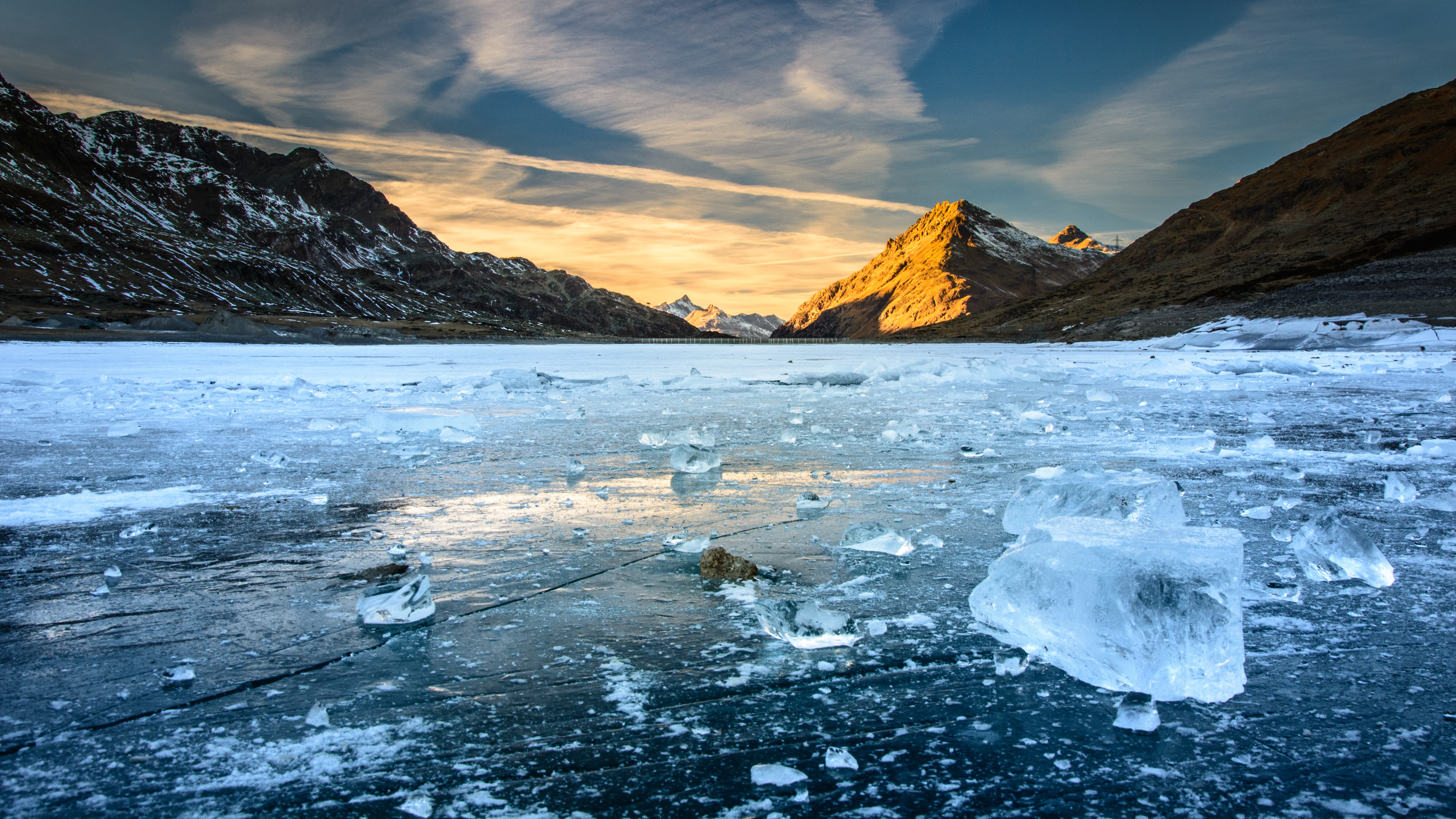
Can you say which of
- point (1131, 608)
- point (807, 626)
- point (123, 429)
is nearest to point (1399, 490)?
point (1131, 608)

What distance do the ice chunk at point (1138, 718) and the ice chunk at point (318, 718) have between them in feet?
8.39

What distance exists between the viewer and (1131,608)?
2732 millimetres

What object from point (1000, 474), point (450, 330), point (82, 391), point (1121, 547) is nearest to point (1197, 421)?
point (1000, 474)

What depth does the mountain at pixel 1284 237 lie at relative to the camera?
8444cm

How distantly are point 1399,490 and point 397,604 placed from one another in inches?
270

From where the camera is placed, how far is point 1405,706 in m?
2.42

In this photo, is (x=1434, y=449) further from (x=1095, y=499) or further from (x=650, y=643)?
→ (x=650, y=643)

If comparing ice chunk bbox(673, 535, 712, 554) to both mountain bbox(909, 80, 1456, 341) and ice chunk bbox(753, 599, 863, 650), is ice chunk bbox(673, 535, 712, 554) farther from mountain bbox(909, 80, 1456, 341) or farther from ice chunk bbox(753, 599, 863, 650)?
mountain bbox(909, 80, 1456, 341)

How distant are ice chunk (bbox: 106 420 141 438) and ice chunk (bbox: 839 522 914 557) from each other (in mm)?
9455

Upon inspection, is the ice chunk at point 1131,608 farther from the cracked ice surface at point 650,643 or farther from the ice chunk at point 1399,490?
the ice chunk at point 1399,490

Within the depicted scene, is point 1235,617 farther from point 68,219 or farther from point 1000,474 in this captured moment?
point 68,219

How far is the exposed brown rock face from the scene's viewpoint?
381cm

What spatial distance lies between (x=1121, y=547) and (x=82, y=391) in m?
19.3

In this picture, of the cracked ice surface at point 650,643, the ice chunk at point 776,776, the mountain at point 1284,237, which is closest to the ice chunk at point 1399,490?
the cracked ice surface at point 650,643
